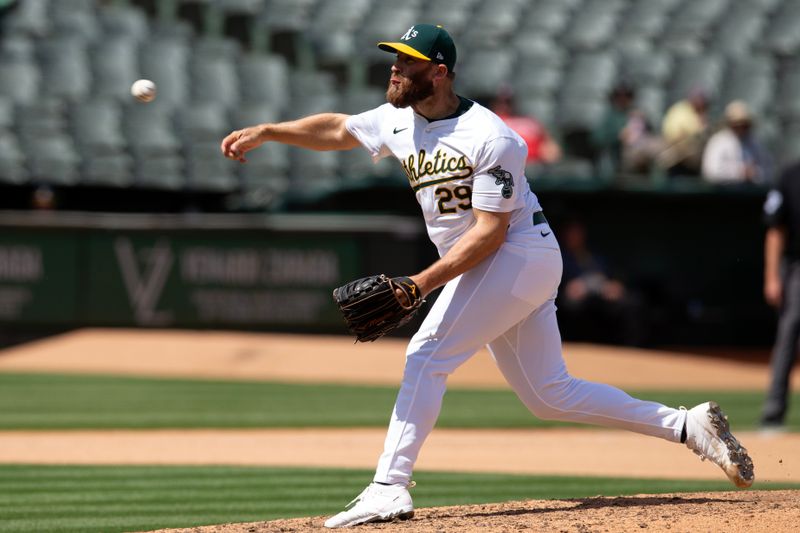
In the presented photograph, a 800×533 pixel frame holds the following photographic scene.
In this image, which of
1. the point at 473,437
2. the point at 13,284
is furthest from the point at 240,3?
the point at 473,437

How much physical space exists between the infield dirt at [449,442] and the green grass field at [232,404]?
17.8 inches

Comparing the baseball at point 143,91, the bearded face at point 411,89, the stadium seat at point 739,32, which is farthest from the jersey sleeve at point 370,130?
the stadium seat at point 739,32

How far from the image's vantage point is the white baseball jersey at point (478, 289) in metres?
4.76

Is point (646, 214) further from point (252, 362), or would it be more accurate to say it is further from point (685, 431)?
point (685, 431)

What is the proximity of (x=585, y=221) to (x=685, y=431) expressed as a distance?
9859mm

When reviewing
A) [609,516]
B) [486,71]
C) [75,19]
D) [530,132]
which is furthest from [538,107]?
[609,516]

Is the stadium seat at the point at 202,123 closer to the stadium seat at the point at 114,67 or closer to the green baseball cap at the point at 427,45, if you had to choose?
the stadium seat at the point at 114,67

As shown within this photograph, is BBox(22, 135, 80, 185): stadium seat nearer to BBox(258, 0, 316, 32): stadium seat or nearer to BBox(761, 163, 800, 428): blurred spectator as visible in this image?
BBox(258, 0, 316, 32): stadium seat

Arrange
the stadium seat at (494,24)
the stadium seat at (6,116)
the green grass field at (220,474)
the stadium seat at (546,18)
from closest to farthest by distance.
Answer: the green grass field at (220,474), the stadium seat at (6,116), the stadium seat at (494,24), the stadium seat at (546,18)

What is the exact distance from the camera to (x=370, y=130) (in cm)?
514

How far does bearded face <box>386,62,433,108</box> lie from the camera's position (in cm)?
485

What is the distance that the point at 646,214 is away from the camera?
1497 centimetres

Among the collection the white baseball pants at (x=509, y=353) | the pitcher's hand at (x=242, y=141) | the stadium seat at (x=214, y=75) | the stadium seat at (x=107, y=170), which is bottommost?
the white baseball pants at (x=509, y=353)

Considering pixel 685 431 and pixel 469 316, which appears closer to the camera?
pixel 469 316
